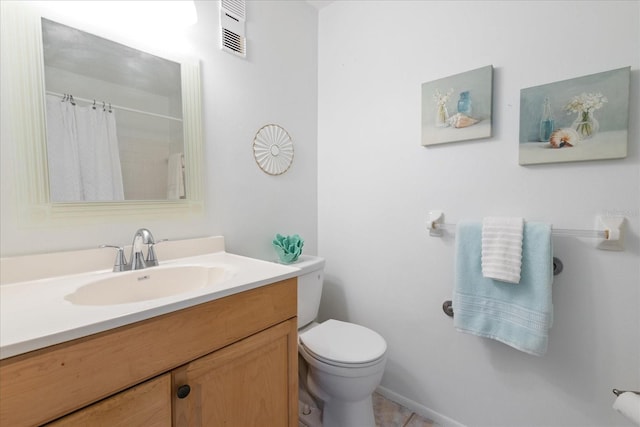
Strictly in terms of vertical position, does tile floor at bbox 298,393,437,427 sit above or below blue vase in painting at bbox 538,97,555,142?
below

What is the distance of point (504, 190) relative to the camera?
1.20 meters

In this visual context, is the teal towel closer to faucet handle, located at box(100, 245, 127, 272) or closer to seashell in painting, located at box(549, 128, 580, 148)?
seashell in painting, located at box(549, 128, 580, 148)

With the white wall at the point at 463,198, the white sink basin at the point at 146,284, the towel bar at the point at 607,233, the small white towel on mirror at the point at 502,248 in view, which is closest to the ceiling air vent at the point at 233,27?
the white wall at the point at 463,198

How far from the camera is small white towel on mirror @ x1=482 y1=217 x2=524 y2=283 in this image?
108cm

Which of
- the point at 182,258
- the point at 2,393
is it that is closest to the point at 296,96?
the point at 182,258

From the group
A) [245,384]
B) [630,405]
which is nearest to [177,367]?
[245,384]

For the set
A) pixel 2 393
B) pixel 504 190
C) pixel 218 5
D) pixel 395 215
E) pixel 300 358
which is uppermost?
pixel 218 5

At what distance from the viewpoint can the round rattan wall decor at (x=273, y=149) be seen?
1.51m

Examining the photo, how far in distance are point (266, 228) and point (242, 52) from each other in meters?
0.90

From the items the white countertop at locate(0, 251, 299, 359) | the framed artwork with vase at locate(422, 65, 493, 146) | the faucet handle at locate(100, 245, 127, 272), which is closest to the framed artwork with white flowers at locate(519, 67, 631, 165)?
the framed artwork with vase at locate(422, 65, 493, 146)

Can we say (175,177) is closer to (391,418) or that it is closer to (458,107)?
(458,107)

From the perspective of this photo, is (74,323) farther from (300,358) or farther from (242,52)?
(242,52)

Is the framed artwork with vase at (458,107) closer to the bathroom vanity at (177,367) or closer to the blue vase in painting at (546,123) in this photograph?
the blue vase in painting at (546,123)

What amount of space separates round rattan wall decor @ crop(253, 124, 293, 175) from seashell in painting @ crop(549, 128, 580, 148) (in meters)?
1.22
